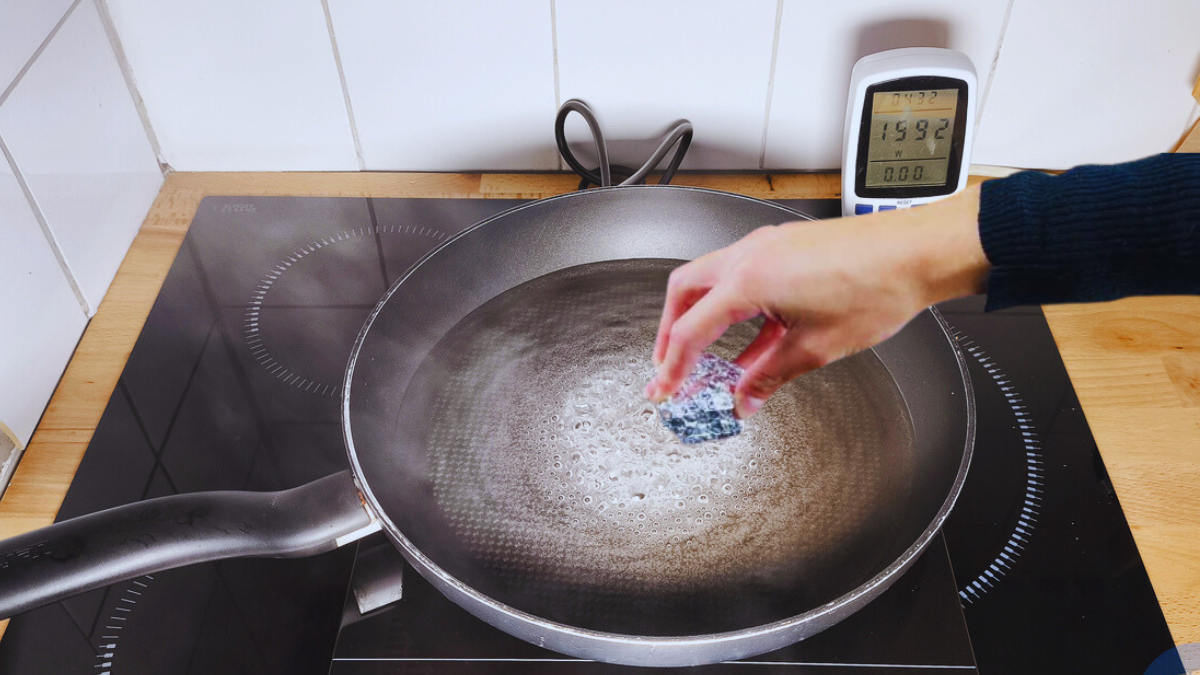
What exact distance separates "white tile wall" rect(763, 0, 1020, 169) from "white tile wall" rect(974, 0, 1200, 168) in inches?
1.2

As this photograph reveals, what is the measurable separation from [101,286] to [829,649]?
0.73 metres

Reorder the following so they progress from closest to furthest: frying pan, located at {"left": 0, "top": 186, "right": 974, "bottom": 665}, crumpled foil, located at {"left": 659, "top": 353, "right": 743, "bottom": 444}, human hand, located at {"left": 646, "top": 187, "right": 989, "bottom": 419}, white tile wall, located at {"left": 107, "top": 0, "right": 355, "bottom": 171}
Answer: human hand, located at {"left": 646, "top": 187, "right": 989, "bottom": 419}
frying pan, located at {"left": 0, "top": 186, "right": 974, "bottom": 665}
crumpled foil, located at {"left": 659, "top": 353, "right": 743, "bottom": 444}
white tile wall, located at {"left": 107, "top": 0, "right": 355, "bottom": 171}

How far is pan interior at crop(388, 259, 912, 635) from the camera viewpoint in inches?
21.8

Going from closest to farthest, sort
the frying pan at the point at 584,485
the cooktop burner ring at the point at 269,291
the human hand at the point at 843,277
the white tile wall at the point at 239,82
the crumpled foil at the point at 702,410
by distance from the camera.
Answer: the human hand at the point at 843,277
the frying pan at the point at 584,485
the crumpled foil at the point at 702,410
the cooktop burner ring at the point at 269,291
the white tile wall at the point at 239,82

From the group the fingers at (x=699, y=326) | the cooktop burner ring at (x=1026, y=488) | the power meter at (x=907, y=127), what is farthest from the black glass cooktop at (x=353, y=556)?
the fingers at (x=699, y=326)

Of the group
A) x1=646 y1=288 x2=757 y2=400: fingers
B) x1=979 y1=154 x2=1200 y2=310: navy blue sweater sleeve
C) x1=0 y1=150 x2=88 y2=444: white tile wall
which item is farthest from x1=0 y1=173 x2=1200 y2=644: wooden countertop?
x1=646 y1=288 x2=757 y2=400: fingers

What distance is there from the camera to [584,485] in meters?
0.61

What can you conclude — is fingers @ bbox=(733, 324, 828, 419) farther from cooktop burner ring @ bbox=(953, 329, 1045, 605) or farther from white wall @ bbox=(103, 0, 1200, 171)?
white wall @ bbox=(103, 0, 1200, 171)

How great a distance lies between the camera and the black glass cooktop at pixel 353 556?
0.54 meters

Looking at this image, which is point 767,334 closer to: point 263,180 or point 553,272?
point 553,272

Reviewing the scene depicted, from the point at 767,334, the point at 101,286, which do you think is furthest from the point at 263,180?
Answer: the point at 767,334

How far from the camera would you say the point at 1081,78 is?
2.72 feet

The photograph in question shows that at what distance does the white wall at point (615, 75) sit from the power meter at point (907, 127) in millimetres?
87

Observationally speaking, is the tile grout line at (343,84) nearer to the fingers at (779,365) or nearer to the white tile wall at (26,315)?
the white tile wall at (26,315)
